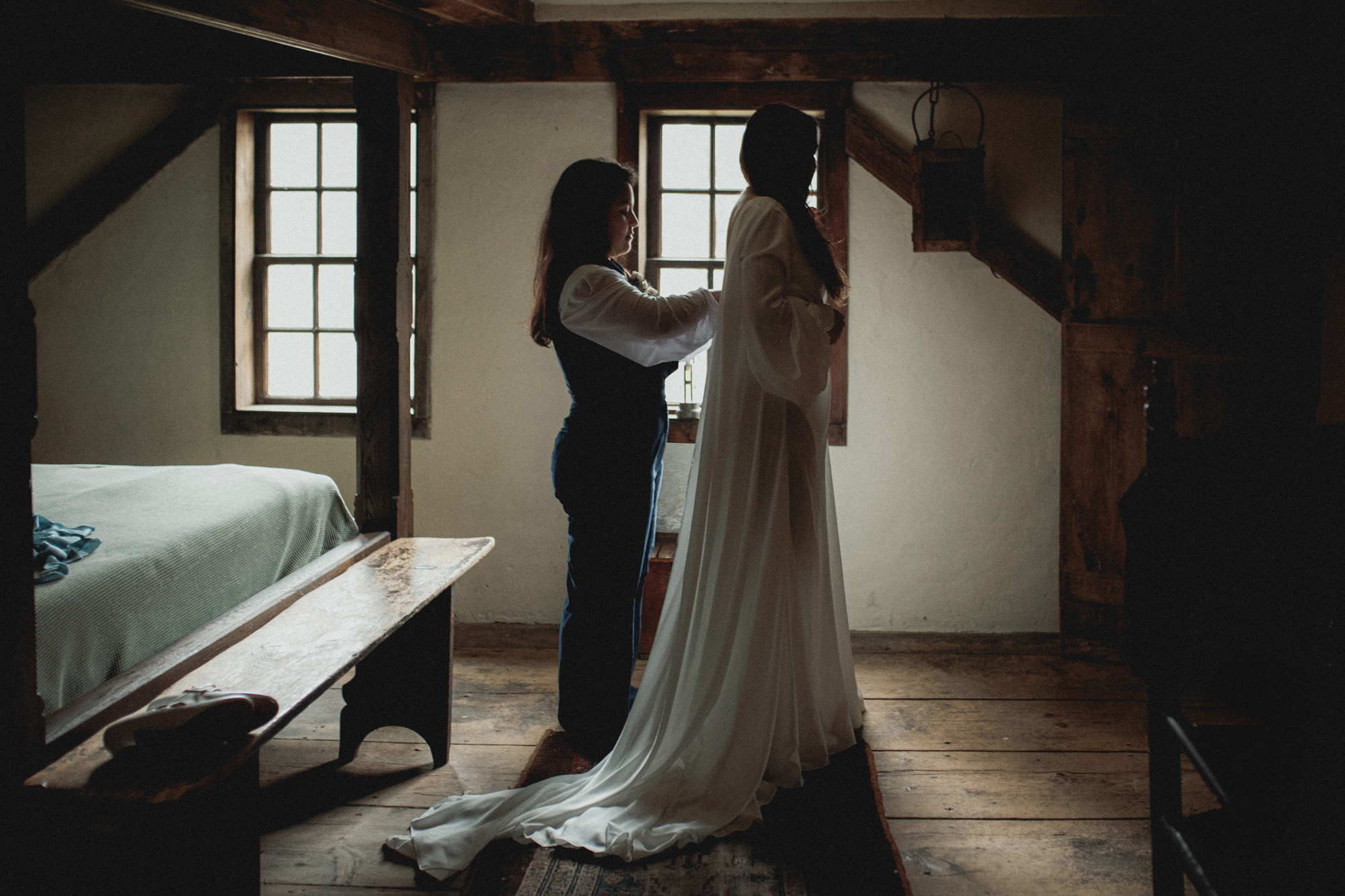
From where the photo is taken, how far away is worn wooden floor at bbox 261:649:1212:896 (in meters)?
2.29

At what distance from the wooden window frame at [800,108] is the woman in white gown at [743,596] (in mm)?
1384

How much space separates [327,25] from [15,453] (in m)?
1.61

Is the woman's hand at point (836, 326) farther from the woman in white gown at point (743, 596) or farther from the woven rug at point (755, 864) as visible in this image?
the woven rug at point (755, 864)

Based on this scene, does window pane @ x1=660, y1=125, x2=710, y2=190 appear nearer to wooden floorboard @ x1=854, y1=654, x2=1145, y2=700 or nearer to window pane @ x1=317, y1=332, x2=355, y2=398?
window pane @ x1=317, y1=332, x2=355, y2=398

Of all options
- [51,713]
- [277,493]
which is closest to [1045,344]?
[277,493]

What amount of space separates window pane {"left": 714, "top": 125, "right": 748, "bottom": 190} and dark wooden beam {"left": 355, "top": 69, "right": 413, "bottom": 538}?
5.10 ft

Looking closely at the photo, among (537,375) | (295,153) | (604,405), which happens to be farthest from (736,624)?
(295,153)

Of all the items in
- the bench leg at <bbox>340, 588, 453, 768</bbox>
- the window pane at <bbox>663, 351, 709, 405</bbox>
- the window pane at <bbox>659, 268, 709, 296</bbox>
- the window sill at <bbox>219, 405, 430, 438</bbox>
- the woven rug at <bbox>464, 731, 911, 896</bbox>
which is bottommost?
the woven rug at <bbox>464, 731, 911, 896</bbox>

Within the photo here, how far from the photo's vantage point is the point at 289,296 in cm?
426

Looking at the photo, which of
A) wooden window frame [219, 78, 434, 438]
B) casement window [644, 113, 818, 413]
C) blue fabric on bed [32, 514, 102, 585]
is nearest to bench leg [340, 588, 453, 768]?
blue fabric on bed [32, 514, 102, 585]

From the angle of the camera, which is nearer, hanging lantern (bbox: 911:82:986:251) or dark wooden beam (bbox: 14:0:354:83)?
dark wooden beam (bbox: 14:0:354:83)

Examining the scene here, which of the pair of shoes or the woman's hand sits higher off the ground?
the woman's hand

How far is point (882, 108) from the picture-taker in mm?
3910

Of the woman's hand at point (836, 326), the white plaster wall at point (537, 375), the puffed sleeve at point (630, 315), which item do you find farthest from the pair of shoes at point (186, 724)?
the white plaster wall at point (537, 375)
